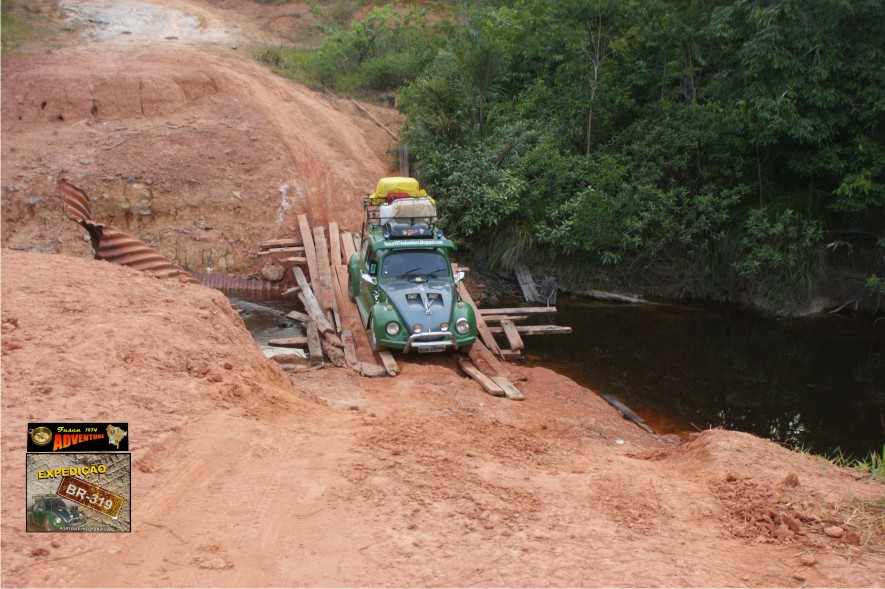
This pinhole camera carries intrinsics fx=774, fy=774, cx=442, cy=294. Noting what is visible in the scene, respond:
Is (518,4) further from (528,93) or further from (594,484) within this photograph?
(594,484)

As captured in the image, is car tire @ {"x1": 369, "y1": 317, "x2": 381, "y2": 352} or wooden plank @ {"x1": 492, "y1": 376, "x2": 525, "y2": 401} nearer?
wooden plank @ {"x1": 492, "y1": 376, "x2": 525, "y2": 401}

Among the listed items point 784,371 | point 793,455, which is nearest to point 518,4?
point 784,371

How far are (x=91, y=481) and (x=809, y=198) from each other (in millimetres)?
15133

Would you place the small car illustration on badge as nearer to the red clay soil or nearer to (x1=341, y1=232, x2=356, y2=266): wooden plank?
the red clay soil

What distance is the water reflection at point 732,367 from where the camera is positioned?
11.7 meters

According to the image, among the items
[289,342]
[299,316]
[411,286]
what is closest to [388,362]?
[411,286]

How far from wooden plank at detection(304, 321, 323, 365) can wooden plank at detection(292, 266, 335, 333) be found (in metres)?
0.11

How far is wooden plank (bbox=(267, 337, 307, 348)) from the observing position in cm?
1295

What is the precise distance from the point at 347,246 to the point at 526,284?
3991 millimetres

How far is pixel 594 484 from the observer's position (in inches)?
254

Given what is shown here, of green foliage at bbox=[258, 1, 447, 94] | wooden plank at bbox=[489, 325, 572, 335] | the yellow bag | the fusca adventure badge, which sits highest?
green foliage at bbox=[258, 1, 447, 94]

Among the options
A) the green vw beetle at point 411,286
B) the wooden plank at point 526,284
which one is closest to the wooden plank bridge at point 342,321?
the green vw beetle at point 411,286

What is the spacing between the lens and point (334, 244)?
16516 millimetres

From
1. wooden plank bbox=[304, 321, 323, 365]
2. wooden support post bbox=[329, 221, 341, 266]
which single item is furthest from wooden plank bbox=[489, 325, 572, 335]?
wooden support post bbox=[329, 221, 341, 266]
